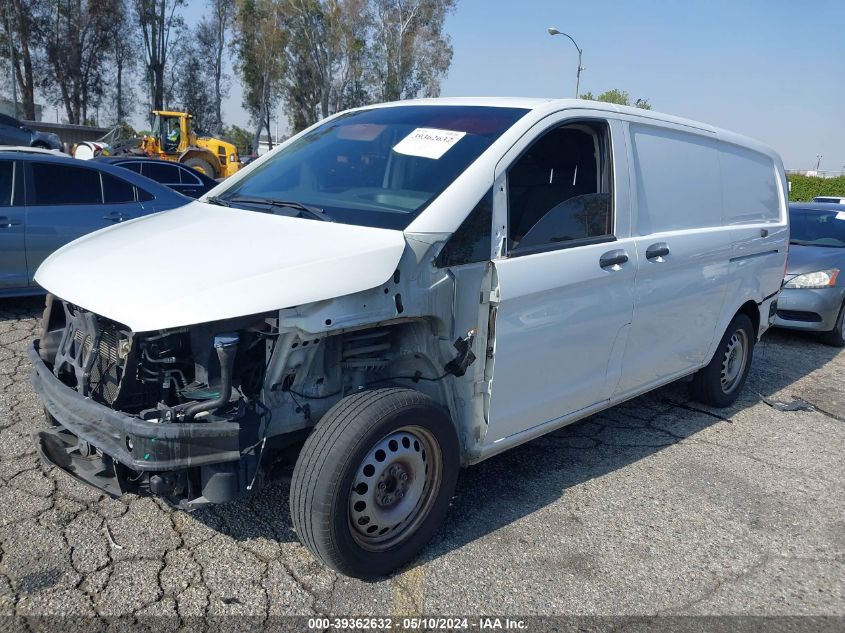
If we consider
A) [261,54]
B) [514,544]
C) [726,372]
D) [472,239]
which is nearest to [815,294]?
[726,372]

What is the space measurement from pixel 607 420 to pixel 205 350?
3.22 meters

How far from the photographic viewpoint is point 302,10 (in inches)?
1825

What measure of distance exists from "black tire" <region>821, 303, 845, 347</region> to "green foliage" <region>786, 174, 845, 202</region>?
30240 millimetres

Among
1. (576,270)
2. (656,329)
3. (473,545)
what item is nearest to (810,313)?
(656,329)

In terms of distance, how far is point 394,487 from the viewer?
3004mm

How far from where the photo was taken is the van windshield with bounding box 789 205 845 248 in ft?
27.6

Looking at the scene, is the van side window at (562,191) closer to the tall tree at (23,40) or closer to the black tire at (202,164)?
the black tire at (202,164)

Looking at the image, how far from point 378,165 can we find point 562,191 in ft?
3.53

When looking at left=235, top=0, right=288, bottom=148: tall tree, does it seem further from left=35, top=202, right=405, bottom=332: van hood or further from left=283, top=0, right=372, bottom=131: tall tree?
left=35, top=202, right=405, bottom=332: van hood

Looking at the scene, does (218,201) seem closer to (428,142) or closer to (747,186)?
(428,142)

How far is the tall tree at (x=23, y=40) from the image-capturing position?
37.9m

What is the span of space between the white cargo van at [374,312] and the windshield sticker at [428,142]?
1cm

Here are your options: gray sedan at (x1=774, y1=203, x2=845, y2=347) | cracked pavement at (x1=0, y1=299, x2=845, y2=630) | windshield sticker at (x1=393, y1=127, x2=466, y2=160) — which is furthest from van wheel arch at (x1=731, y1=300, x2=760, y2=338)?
windshield sticker at (x1=393, y1=127, x2=466, y2=160)

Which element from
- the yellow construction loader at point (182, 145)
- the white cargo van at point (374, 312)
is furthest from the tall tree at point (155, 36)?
the white cargo van at point (374, 312)
